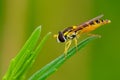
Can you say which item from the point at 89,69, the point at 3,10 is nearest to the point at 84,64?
the point at 89,69

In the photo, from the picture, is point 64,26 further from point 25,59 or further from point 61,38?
point 25,59

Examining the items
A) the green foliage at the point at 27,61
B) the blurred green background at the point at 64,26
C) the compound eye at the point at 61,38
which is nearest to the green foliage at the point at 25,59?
the green foliage at the point at 27,61

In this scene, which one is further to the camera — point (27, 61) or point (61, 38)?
point (61, 38)

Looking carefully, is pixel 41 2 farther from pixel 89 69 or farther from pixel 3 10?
pixel 89 69

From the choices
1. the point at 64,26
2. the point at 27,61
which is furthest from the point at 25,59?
the point at 64,26

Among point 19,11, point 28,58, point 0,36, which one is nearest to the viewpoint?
point 28,58

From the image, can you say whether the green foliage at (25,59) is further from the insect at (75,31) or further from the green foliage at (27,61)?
the insect at (75,31)
